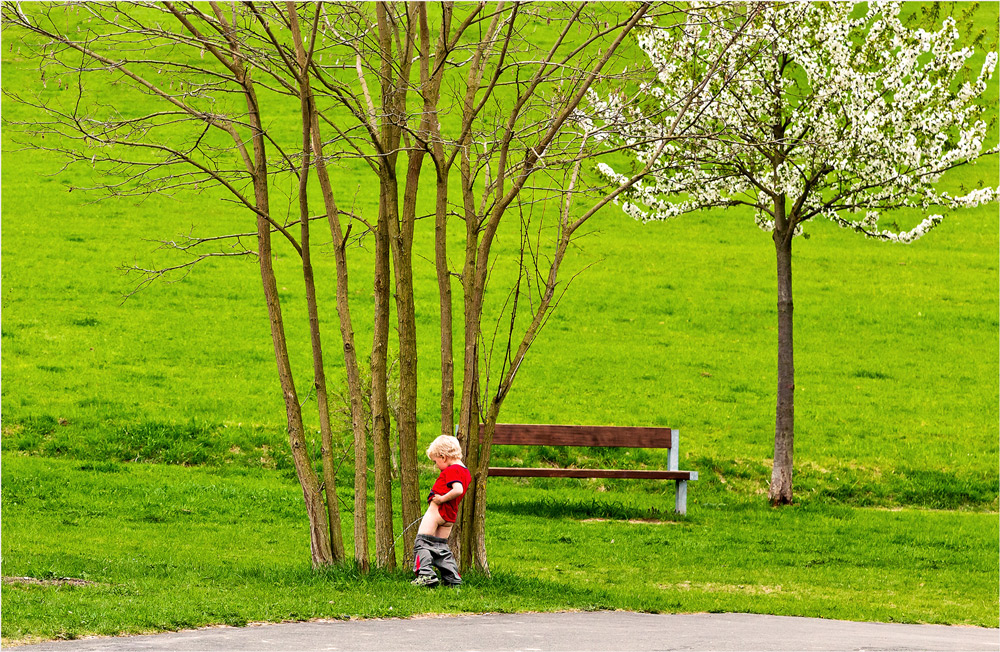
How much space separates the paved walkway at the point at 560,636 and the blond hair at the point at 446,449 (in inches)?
51.3

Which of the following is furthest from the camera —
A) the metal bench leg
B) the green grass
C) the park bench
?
the metal bench leg

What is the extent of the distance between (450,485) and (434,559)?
0.55 meters

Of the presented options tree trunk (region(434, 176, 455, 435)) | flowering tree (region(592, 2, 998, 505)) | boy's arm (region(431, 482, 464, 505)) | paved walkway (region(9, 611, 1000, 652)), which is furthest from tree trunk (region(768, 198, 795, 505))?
boy's arm (region(431, 482, 464, 505))

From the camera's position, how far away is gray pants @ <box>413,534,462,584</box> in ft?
24.5

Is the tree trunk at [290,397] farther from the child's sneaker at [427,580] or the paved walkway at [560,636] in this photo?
the paved walkway at [560,636]

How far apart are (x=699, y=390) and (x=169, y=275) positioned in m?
12.9

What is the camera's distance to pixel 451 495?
7.33m

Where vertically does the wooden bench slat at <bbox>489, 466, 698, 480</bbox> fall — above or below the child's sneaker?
above

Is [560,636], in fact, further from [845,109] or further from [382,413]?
[845,109]

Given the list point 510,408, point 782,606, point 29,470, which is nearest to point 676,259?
point 510,408

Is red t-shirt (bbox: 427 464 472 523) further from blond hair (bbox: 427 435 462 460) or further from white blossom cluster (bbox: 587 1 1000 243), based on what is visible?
white blossom cluster (bbox: 587 1 1000 243)

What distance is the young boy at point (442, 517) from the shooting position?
741cm

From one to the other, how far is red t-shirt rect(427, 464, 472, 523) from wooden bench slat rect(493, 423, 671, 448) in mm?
6659

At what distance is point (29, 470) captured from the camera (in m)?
13.8
